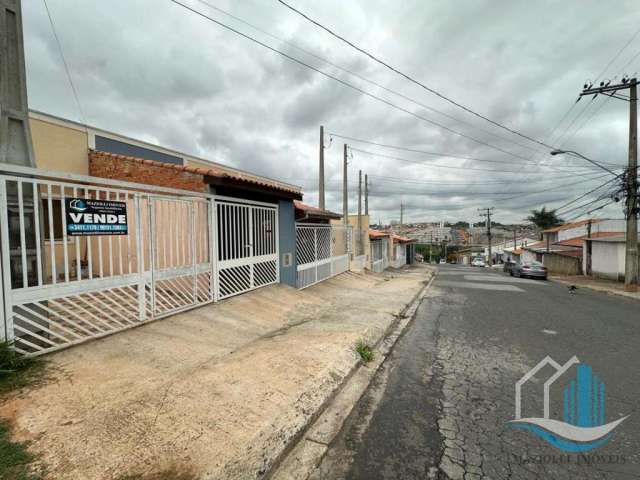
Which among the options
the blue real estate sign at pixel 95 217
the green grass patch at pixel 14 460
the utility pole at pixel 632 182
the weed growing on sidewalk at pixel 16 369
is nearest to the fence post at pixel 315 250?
the blue real estate sign at pixel 95 217

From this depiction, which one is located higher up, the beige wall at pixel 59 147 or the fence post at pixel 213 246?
the beige wall at pixel 59 147

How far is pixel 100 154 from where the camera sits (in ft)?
27.0

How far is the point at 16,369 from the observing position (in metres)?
2.95

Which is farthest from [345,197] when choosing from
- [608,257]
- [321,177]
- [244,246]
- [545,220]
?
[545,220]

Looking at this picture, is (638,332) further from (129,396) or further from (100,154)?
(100,154)

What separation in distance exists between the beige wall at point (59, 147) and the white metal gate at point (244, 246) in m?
5.55

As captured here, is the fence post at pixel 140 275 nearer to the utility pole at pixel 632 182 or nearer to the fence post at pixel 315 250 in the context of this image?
the fence post at pixel 315 250

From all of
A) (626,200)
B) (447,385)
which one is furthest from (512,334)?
(626,200)

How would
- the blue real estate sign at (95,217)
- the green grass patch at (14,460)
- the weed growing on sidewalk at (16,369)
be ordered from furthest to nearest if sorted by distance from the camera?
the blue real estate sign at (95,217) < the weed growing on sidewalk at (16,369) < the green grass patch at (14,460)

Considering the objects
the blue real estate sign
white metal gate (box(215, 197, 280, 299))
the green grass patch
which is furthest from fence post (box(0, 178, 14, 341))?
white metal gate (box(215, 197, 280, 299))

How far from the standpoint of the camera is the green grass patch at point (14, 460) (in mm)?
1819

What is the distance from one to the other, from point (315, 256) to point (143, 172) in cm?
611

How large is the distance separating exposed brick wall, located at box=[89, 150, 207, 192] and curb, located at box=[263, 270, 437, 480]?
4666 mm

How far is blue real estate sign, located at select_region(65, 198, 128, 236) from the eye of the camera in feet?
11.8
